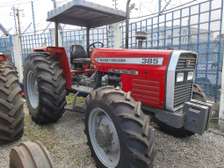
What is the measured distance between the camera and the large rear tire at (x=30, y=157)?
124 centimetres

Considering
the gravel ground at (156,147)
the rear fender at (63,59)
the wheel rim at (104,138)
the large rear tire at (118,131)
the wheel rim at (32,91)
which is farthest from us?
the wheel rim at (32,91)

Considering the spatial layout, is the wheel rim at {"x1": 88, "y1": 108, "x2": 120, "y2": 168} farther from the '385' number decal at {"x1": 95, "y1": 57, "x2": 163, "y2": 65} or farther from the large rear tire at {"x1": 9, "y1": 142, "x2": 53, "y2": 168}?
the large rear tire at {"x1": 9, "y1": 142, "x2": 53, "y2": 168}

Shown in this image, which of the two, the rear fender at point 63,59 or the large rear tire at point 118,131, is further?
the rear fender at point 63,59

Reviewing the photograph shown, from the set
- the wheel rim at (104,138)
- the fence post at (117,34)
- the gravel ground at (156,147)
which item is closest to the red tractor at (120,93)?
the wheel rim at (104,138)

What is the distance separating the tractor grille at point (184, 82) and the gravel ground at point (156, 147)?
0.71 metres

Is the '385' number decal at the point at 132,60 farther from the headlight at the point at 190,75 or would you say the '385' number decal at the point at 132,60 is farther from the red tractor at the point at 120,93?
the headlight at the point at 190,75

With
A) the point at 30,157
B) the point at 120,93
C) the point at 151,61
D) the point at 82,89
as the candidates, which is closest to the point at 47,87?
the point at 82,89

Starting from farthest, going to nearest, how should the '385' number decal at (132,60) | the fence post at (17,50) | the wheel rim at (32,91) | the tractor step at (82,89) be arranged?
the fence post at (17,50), the wheel rim at (32,91), the tractor step at (82,89), the '385' number decal at (132,60)

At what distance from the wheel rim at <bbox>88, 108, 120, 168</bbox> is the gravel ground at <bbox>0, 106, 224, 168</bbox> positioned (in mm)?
223

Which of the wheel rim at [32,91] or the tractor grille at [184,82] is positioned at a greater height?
the tractor grille at [184,82]

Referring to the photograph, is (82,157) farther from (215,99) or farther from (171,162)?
(215,99)

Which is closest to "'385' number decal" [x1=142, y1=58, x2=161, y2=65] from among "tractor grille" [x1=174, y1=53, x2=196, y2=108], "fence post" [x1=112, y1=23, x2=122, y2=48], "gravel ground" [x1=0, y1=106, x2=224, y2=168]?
"tractor grille" [x1=174, y1=53, x2=196, y2=108]

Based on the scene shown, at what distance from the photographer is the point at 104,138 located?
2.40m

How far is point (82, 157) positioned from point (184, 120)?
4.34ft
